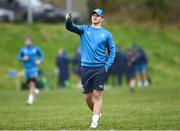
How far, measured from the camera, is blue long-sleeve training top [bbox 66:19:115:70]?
16.4 m

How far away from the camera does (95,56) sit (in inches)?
646

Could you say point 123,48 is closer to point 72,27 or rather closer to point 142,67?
point 142,67

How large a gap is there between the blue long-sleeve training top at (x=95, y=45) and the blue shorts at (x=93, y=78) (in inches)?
3.9

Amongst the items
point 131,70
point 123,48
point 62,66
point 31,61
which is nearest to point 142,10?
point 123,48

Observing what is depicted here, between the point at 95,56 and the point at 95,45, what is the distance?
0.22 m

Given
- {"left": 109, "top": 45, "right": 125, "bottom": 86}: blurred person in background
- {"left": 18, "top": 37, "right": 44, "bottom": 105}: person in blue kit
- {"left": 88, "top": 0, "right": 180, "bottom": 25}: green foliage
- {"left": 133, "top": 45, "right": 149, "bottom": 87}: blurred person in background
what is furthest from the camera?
{"left": 88, "top": 0, "right": 180, "bottom": 25}: green foliage

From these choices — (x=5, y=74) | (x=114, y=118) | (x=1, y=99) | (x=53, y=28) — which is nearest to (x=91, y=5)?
(x=53, y=28)

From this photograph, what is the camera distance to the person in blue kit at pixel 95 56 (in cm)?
1631

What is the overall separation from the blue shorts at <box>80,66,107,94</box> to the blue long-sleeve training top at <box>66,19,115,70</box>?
0.10m

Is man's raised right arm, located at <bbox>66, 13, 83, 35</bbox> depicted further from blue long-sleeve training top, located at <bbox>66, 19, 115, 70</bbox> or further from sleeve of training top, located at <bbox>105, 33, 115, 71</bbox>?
sleeve of training top, located at <bbox>105, 33, 115, 71</bbox>

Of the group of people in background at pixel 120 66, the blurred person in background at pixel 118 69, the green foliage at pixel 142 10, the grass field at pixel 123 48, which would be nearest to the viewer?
the grass field at pixel 123 48

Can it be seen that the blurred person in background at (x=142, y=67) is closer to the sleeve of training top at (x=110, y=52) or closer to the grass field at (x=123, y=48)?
the grass field at (x=123, y=48)

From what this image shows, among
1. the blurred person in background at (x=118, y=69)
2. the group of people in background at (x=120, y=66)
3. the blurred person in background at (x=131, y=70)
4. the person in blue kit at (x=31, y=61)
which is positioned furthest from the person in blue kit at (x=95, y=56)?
the blurred person in background at (x=118, y=69)

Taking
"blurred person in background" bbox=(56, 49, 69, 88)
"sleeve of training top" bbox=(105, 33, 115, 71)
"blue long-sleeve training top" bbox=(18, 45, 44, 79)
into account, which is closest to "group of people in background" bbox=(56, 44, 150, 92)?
"blurred person in background" bbox=(56, 49, 69, 88)
